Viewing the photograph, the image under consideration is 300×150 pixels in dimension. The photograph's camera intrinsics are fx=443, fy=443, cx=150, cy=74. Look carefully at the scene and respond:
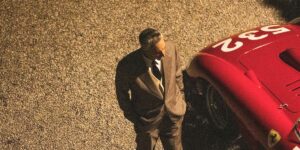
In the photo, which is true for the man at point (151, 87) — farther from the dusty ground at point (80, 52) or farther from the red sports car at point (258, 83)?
the dusty ground at point (80, 52)

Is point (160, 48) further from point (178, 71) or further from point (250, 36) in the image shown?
point (250, 36)

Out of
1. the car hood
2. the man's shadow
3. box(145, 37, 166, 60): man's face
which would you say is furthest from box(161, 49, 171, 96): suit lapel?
the man's shadow

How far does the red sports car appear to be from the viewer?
3.84 metres

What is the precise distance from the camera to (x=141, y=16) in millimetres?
6543

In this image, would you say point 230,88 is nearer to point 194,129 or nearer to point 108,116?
point 194,129

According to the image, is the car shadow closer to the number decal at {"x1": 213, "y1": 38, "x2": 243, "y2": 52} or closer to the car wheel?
the car wheel

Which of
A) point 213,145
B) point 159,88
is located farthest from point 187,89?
point 159,88

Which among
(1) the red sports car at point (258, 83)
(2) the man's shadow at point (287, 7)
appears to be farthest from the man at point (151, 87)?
(2) the man's shadow at point (287, 7)

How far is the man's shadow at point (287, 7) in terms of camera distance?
6.70 meters

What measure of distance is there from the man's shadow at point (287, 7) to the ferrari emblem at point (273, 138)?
330cm

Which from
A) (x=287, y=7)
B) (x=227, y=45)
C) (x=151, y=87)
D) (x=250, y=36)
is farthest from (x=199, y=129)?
(x=287, y=7)

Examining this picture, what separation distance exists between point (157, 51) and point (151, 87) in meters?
0.38

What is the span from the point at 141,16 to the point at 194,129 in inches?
82.6

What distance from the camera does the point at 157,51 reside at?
3686mm
